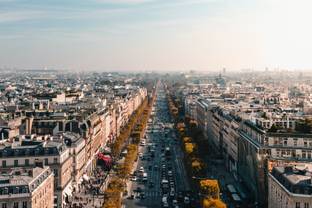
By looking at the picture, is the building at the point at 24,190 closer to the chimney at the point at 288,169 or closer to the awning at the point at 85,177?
the awning at the point at 85,177

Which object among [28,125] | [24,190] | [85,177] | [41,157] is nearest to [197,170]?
[85,177]

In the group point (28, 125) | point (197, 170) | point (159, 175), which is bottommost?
point (159, 175)

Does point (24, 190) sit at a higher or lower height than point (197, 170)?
higher

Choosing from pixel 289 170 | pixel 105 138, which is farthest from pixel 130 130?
pixel 289 170

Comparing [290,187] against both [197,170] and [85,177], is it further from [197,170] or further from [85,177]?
[85,177]

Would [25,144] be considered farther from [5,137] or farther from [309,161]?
[309,161]

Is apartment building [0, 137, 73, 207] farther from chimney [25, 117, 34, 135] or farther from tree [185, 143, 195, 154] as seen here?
tree [185, 143, 195, 154]

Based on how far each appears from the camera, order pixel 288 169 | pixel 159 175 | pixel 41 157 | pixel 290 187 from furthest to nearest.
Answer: pixel 159 175 < pixel 41 157 < pixel 288 169 < pixel 290 187
